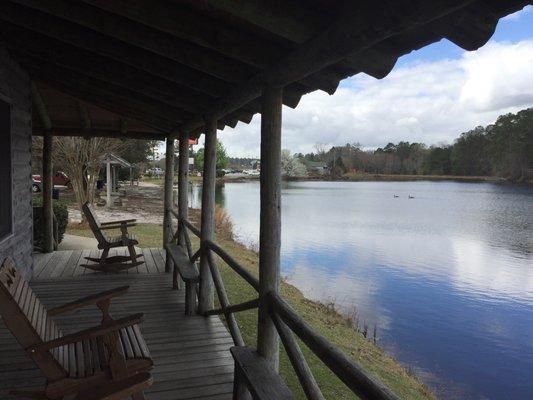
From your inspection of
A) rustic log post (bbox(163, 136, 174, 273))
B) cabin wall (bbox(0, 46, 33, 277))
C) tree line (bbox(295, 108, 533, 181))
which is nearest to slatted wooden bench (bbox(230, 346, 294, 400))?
cabin wall (bbox(0, 46, 33, 277))

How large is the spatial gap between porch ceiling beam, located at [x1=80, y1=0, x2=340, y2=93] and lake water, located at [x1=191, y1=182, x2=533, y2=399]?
6209mm

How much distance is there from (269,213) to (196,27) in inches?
44.4

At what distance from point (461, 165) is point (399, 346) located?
198ft

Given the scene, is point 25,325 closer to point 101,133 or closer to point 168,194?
point 168,194

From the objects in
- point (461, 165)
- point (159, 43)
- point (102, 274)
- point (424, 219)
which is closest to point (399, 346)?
point (102, 274)

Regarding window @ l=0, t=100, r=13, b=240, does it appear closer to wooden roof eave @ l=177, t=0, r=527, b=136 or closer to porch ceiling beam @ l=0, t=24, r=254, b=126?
porch ceiling beam @ l=0, t=24, r=254, b=126

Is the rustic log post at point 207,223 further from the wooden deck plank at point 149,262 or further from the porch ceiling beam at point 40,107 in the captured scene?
the porch ceiling beam at point 40,107

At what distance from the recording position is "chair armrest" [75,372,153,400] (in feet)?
6.14

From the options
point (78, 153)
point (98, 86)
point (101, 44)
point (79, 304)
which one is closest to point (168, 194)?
point (98, 86)

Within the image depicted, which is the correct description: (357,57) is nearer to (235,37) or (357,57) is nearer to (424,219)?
(235,37)

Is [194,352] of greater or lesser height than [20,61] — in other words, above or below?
below

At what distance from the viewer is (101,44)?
302 centimetres

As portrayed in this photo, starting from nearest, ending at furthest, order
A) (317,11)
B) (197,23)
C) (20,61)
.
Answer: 1. (317,11)
2. (197,23)
3. (20,61)

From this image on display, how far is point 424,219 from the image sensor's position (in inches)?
899
